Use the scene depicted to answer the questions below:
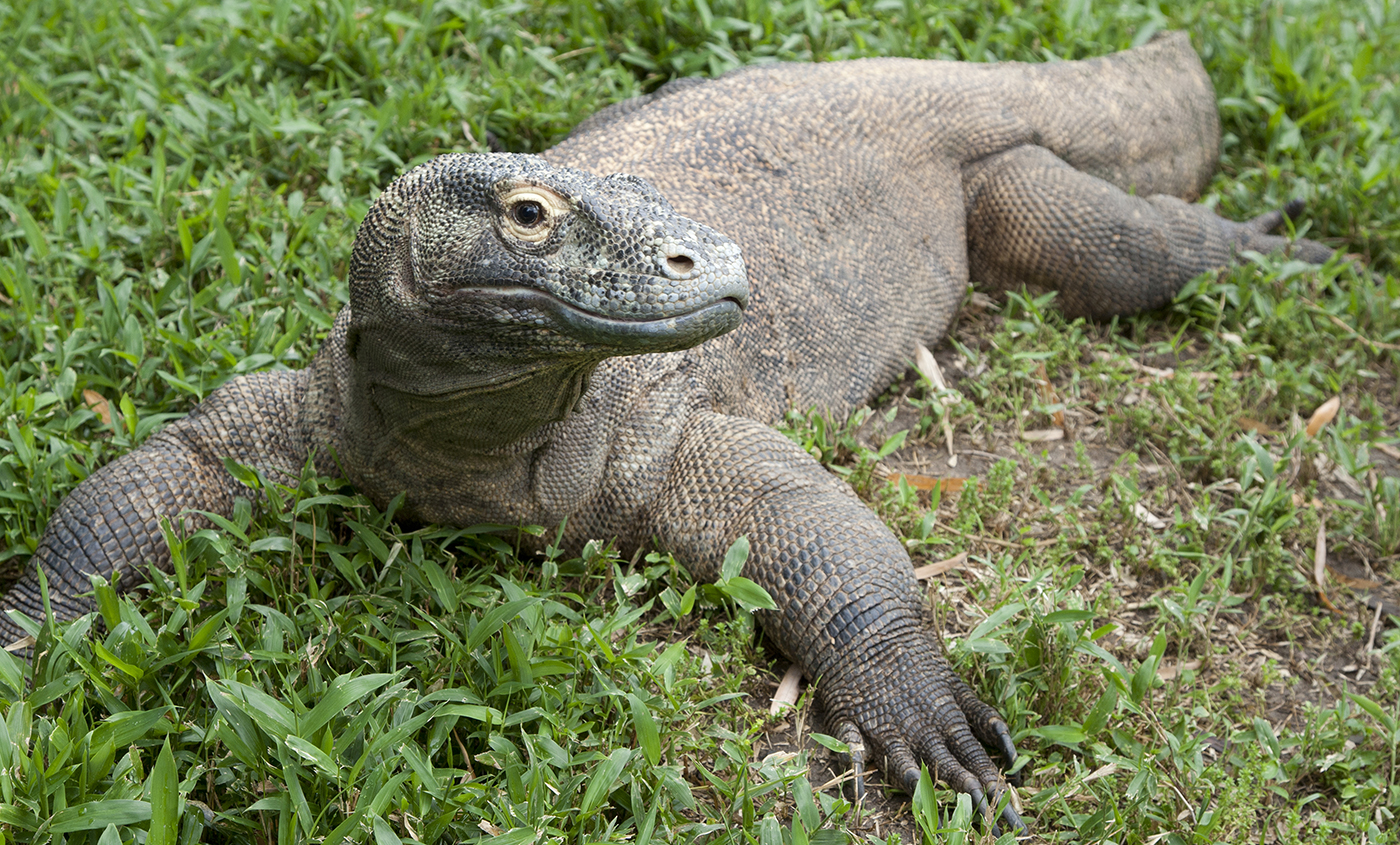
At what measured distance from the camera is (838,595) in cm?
314

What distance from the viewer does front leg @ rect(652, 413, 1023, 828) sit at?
302cm

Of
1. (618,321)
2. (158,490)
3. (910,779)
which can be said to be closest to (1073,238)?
(910,779)

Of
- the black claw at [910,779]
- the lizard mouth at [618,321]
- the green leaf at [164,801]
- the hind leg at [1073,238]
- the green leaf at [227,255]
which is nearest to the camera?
the green leaf at [164,801]

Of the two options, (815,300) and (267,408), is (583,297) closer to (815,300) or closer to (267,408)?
(267,408)

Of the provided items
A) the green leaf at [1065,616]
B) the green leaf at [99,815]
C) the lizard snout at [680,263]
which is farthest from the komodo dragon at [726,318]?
the green leaf at [99,815]

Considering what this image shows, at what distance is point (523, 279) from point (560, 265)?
0.25ft

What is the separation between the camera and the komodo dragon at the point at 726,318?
2453 millimetres

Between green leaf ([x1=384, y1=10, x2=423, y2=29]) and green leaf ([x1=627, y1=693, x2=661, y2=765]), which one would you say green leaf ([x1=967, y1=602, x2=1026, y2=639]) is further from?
green leaf ([x1=384, y1=10, x2=423, y2=29])

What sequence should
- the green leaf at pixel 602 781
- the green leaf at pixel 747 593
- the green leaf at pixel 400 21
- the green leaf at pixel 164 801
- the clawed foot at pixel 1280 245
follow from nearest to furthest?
the green leaf at pixel 164 801, the green leaf at pixel 602 781, the green leaf at pixel 747 593, the clawed foot at pixel 1280 245, the green leaf at pixel 400 21

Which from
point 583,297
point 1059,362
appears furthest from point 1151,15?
point 583,297

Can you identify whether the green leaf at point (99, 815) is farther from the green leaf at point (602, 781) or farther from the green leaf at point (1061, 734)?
the green leaf at point (1061, 734)

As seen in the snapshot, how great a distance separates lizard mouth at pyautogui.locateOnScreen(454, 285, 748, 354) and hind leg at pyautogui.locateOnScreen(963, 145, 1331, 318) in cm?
262

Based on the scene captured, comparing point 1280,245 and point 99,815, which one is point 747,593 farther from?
point 1280,245

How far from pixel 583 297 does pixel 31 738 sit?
1.41 metres
